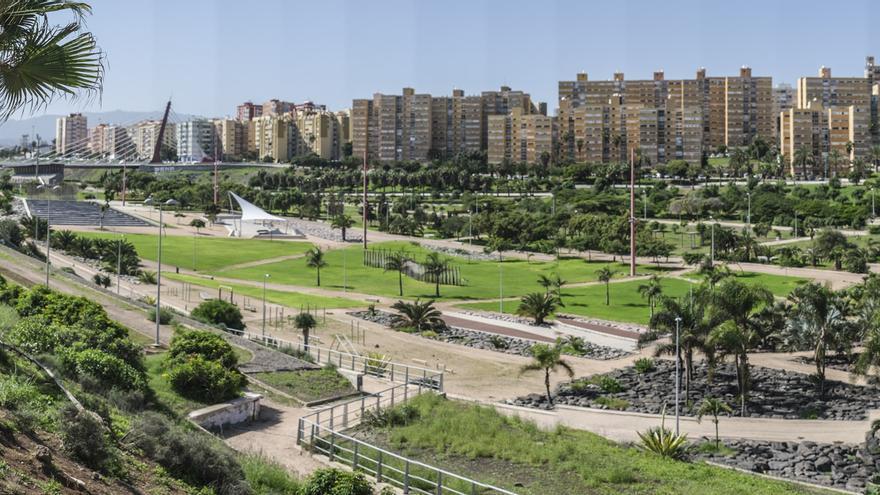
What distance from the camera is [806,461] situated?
81.1 ft

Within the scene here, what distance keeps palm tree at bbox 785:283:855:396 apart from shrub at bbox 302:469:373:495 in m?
25.1

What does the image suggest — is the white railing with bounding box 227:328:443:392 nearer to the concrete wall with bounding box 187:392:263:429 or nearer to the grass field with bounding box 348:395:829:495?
the grass field with bounding box 348:395:829:495

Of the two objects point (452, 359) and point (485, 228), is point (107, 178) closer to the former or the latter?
point (485, 228)

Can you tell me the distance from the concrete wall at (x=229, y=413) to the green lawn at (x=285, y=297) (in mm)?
32048

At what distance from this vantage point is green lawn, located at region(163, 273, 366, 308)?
55875 millimetres

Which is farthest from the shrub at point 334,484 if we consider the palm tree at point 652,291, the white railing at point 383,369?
the palm tree at point 652,291

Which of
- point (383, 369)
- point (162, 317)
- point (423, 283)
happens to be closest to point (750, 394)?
point (383, 369)

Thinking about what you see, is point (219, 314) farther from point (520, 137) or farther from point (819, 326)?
point (520, 137)

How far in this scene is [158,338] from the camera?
3014 cm

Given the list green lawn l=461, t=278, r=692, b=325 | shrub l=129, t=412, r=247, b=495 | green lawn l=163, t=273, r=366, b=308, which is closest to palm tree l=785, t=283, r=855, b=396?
green lawn l=461, t=278, r=692, b=325

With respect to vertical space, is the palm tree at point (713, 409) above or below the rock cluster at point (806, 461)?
above

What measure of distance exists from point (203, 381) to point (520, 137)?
158m

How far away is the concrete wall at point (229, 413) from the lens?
67.5ft

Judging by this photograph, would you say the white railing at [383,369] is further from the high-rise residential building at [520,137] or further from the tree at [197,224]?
the high-rise residential building at [520,137]
